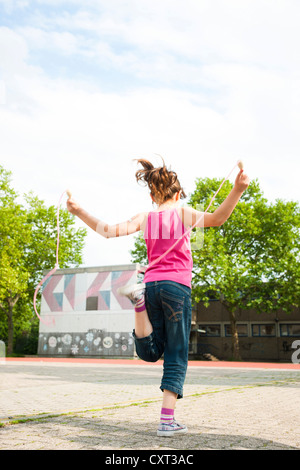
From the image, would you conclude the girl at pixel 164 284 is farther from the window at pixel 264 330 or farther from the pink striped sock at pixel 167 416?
the window at pixel 264 330

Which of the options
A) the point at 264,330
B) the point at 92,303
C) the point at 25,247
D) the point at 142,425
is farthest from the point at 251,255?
the point at 142,425

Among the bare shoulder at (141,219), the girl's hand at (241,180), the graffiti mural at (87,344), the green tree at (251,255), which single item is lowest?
the graffiti mural at (87,344)

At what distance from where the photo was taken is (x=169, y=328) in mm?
3639

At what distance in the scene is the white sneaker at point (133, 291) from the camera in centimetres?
339

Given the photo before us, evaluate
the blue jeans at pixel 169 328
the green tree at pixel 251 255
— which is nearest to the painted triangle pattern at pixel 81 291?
the green tree at pixel 251 255

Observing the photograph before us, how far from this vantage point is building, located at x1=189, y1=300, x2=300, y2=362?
142ft

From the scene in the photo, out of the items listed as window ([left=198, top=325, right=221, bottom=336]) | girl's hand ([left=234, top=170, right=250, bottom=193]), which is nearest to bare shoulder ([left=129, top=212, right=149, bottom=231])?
girl's hand ([left=234, top=170, right=250, bottom=193])

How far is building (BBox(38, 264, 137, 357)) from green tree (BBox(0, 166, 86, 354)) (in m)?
2.46

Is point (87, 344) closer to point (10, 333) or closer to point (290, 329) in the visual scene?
point (10, 333)

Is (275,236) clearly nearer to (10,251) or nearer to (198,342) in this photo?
(198,342)

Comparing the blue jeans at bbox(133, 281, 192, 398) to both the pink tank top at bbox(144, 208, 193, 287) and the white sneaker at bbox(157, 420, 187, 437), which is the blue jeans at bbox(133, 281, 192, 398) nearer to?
the pink tank top at bbox(144, 208, 193, 287)

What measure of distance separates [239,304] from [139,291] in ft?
108

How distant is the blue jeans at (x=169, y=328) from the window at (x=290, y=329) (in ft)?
138
